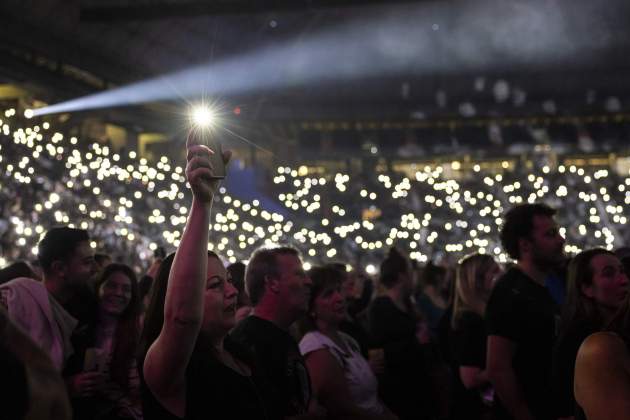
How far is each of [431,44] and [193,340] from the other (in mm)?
38361

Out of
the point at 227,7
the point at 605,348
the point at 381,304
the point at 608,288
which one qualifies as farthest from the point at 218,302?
the point at 227,7

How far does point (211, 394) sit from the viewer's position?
3111 millimetres

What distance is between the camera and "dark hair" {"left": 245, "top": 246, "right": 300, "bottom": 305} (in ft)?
14.8

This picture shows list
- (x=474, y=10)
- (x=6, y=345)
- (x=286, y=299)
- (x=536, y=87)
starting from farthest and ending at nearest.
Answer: (x=536, y=87) → (x=474, y=10) → (x=286, y=299) → (x=6, y=345)

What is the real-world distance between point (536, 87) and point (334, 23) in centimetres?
976

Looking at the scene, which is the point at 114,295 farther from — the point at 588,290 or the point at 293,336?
the point at 588,290

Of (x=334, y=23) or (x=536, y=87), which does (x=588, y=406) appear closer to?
(x=334, y=23)

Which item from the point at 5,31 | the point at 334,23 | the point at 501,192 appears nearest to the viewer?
the point at 5,31

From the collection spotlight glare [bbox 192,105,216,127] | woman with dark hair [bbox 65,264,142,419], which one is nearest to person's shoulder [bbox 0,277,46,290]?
woman with dark hair [bbox 65,264,142,419]

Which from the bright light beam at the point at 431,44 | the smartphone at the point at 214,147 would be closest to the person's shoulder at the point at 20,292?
the smartphone at the point at 214,147

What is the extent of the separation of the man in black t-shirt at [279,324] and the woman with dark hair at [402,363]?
2.16 metres

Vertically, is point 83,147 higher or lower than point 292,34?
lower

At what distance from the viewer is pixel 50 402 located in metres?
1.72

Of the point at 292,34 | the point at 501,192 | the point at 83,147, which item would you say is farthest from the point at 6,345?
the point at 292,34
